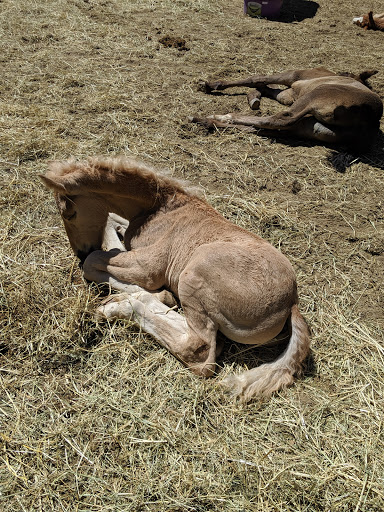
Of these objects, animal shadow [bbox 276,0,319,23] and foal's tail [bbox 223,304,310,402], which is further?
animal shadow [bbox 276,0,319,23]

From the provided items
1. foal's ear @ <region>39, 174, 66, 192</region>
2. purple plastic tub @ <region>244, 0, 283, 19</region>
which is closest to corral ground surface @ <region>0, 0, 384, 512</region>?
foal's ear @ <region>39, 174, 66, 192</region>

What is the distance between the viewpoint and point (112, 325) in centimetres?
345

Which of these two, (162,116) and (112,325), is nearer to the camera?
(112,325)

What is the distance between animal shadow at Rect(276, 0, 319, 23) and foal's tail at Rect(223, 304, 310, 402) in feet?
28.1

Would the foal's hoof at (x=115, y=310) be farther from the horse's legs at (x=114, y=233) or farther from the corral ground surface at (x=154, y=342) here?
the horse's legs at (x=114, y=233)

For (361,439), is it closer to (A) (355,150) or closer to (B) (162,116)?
(A) (355,150)

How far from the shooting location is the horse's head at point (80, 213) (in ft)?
11.3

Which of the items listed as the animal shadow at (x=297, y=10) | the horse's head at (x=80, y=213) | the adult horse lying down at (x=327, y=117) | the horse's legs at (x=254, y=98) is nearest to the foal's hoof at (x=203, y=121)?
the adult horse lying down at (x=327, y=117)

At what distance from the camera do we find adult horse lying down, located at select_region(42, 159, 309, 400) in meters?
3.09

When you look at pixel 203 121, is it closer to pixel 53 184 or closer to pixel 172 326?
pixel 53 184

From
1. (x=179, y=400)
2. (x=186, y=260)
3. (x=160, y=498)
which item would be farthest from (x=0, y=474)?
(x=186, y=260)

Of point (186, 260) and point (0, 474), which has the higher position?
point (186, 260)

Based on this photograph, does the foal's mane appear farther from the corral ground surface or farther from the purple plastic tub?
the purple plastic tub

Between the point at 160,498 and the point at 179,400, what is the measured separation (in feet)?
2.13
